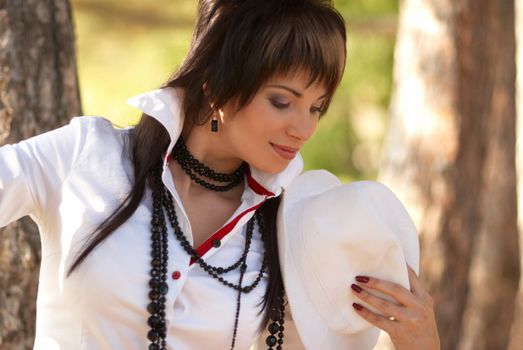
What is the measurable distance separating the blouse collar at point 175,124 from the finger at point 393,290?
38cm

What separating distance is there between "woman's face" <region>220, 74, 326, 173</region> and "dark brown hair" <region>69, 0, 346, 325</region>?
0.03m

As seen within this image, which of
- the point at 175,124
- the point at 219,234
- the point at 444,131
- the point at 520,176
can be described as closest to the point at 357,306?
the point at 219,234

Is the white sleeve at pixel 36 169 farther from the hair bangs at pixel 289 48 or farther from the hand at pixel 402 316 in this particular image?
the hand at pixel 402 316

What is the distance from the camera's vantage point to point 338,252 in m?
2.99

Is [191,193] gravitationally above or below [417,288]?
above

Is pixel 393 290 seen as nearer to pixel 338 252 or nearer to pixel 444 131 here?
pixel 338 252

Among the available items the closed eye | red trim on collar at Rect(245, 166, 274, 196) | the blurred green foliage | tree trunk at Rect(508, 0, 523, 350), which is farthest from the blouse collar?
the blurred green foliage

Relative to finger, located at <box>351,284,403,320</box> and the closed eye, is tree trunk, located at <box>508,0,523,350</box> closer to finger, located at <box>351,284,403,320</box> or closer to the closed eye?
finger, located at <box>351,284,403,320</box>

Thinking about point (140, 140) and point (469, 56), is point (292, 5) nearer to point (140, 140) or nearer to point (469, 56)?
point (140, 140)

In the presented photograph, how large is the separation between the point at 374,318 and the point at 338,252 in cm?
22

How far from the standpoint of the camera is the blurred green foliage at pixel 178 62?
973cm

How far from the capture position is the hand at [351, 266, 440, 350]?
9.45 feet

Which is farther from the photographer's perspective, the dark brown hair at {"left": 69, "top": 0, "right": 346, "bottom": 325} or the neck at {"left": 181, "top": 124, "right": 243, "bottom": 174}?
the neck at {"left": 181, "top": 124, "right": 243, "bottom": 174}

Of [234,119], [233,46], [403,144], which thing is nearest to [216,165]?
[234,119]
